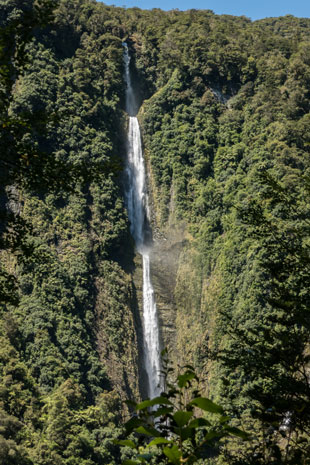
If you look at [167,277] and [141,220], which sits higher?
[141,220]

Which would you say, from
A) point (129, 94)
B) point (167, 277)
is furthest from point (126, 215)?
point (129, 94)

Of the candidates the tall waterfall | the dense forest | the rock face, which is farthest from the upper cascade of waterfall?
the rock face

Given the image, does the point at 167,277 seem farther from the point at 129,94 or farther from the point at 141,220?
the point at 129,94

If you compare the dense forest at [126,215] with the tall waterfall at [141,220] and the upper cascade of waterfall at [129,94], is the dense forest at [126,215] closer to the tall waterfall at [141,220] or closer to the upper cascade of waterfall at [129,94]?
the tall waterfall at [141,220]

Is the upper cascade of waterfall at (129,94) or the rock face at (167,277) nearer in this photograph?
the rock face at (167,277)

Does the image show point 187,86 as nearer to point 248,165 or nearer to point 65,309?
point 248,165

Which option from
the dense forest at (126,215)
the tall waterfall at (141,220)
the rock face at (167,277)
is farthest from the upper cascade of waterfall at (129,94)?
the rock face at (167,277)
